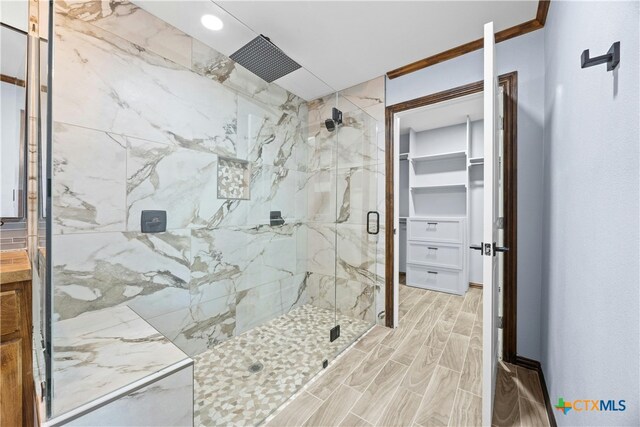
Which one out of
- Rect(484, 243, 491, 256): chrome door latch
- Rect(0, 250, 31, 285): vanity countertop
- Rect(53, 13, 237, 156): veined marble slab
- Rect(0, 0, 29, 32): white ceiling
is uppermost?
Rect(0, 0, 29, 32): white ceiling

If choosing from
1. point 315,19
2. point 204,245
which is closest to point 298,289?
point 204,245

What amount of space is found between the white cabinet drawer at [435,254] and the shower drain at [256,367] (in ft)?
8.48

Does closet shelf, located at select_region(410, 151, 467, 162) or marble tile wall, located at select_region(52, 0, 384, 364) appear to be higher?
closet shelf, located at select_region(410, 151, 467, 162)

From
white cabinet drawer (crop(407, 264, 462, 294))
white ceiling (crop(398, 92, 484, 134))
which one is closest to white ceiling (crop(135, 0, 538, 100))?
white ceiling (crop(398, 92, 484, 134))

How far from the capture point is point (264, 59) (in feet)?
6.27

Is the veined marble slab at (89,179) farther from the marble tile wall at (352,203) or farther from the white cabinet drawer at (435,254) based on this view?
the white cabinet drawer at (435,254)

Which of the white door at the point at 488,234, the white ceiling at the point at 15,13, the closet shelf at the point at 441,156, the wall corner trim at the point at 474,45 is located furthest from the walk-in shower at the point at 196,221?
Result: the closet shelf at the point at 441,156

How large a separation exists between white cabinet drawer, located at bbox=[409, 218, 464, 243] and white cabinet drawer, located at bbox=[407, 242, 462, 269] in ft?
0.31

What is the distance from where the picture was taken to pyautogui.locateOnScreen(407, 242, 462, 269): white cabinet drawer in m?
3.21

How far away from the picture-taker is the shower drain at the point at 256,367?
167cm

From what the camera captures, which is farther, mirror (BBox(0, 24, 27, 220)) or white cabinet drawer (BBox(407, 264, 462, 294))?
white cabinet drawer (BBox(407, 264, 462, 294))

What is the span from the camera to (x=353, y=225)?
7.83ft

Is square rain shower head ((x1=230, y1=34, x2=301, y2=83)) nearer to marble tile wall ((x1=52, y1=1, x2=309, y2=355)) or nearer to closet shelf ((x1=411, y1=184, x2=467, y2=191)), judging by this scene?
marble tile wall ((x1=52, y1=1, x2=309, y2=355))

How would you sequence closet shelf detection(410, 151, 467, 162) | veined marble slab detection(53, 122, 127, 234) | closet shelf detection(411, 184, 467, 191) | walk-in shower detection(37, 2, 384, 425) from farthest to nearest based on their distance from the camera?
closet shelf detection(411, 184, 467, 191), closet shelf detection(410, 151, 467, 162), veined marble slab detection(53, 122, 127, 234), walk-in shower detection(37, 2, 384, 425)
